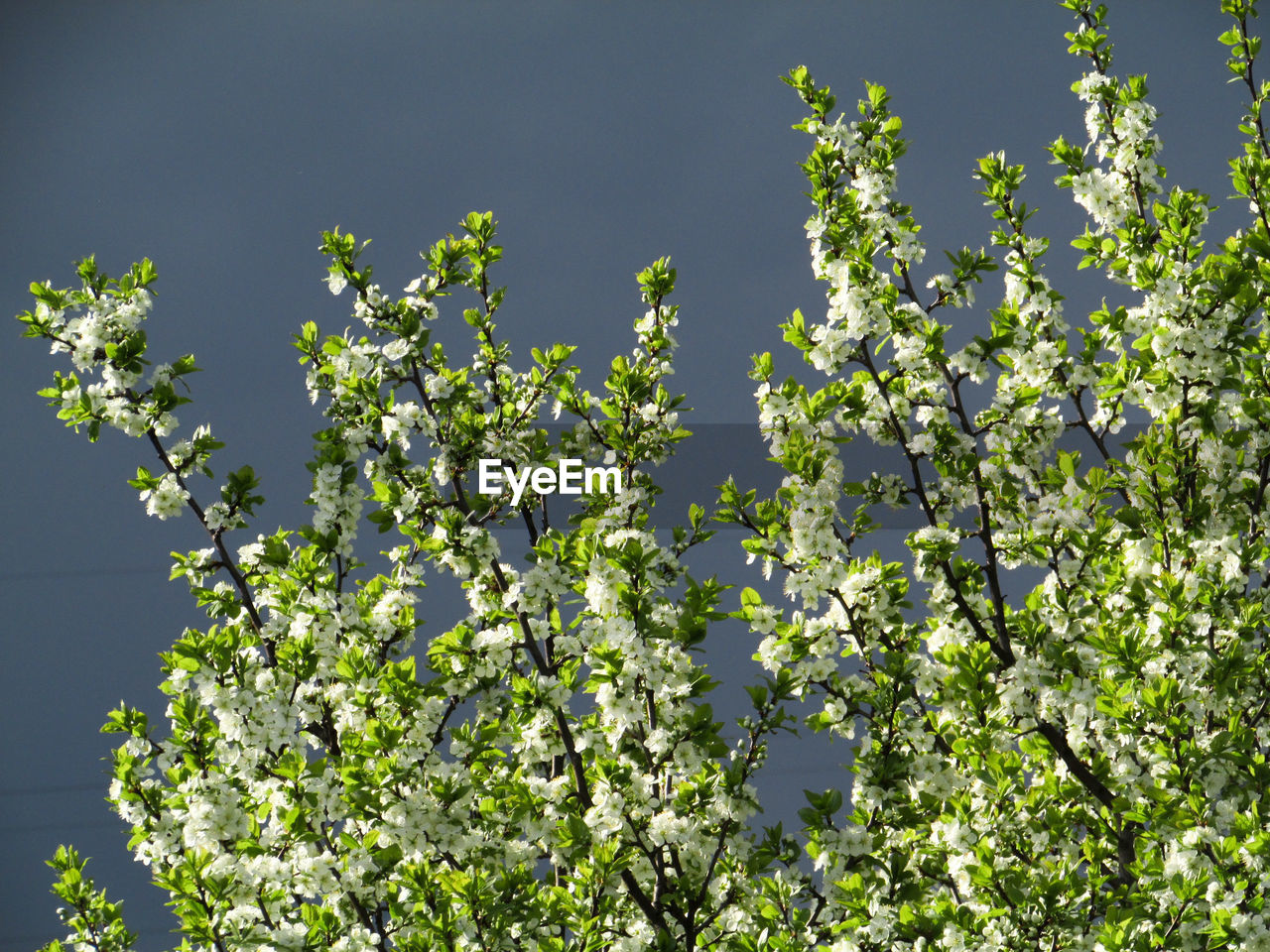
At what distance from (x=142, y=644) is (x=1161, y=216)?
13.0 ft

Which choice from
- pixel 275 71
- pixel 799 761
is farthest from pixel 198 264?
pixel 799 761

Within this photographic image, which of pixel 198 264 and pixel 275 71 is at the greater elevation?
pixel 275 71

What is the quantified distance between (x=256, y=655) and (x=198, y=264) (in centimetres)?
308

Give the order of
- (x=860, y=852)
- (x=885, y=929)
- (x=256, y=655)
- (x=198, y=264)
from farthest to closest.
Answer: (x=198, y=264), (x=256, y=655), (x=860, y=852), (x=885, y=929)

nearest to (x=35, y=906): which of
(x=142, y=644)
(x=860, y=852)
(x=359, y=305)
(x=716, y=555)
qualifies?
(x=142, y=644)

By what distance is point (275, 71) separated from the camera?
4.69 metres

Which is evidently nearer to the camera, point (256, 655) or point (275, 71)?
point (256, 655)

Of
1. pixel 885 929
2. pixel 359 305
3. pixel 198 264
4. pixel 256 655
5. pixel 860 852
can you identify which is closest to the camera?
pixel 885 929

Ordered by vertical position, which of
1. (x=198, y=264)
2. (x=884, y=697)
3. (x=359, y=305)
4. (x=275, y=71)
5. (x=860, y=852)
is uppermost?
(x=275, y=71)

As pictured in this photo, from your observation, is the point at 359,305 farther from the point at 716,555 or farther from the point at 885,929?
the point at 716,555

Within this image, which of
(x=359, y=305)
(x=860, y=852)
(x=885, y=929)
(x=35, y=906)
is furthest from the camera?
(x=35, y=906)

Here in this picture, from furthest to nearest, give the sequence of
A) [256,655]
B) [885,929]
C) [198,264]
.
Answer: [198,264], [256,655], [885,929]

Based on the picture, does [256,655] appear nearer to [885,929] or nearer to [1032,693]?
[885,929]

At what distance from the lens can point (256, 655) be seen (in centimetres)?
199
